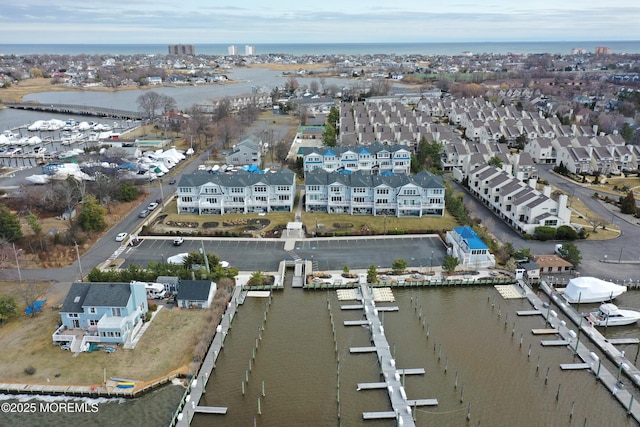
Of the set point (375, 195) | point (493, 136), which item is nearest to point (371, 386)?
point (375, 195)

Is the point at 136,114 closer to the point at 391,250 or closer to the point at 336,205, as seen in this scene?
the point at 336,205

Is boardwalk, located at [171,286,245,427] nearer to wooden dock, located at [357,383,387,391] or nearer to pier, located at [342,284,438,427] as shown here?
wooden dock, located at [357,383,387,391]

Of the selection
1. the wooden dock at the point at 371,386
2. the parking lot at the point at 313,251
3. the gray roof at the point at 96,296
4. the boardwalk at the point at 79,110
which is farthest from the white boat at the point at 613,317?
the boardwalk at the point at 79,110

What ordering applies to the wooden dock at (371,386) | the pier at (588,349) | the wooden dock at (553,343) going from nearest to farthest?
the pier at (588,349), the wooden dock at (371,386), the wooden dock at (553,343)

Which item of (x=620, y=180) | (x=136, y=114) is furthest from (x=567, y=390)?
(x=136, y=114)

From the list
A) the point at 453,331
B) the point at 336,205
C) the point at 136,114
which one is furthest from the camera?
the point at 136,114

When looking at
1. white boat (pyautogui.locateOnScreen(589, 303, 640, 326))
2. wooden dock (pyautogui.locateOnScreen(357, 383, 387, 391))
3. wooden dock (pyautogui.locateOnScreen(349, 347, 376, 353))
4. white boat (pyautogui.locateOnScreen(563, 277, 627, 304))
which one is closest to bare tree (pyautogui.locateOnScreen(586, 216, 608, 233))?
white boat (pyautogui.locateOnScreen(563, 277, 627, 304))

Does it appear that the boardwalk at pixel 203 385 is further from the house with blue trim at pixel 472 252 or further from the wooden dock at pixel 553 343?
the wooden dock at pixel 553 343
